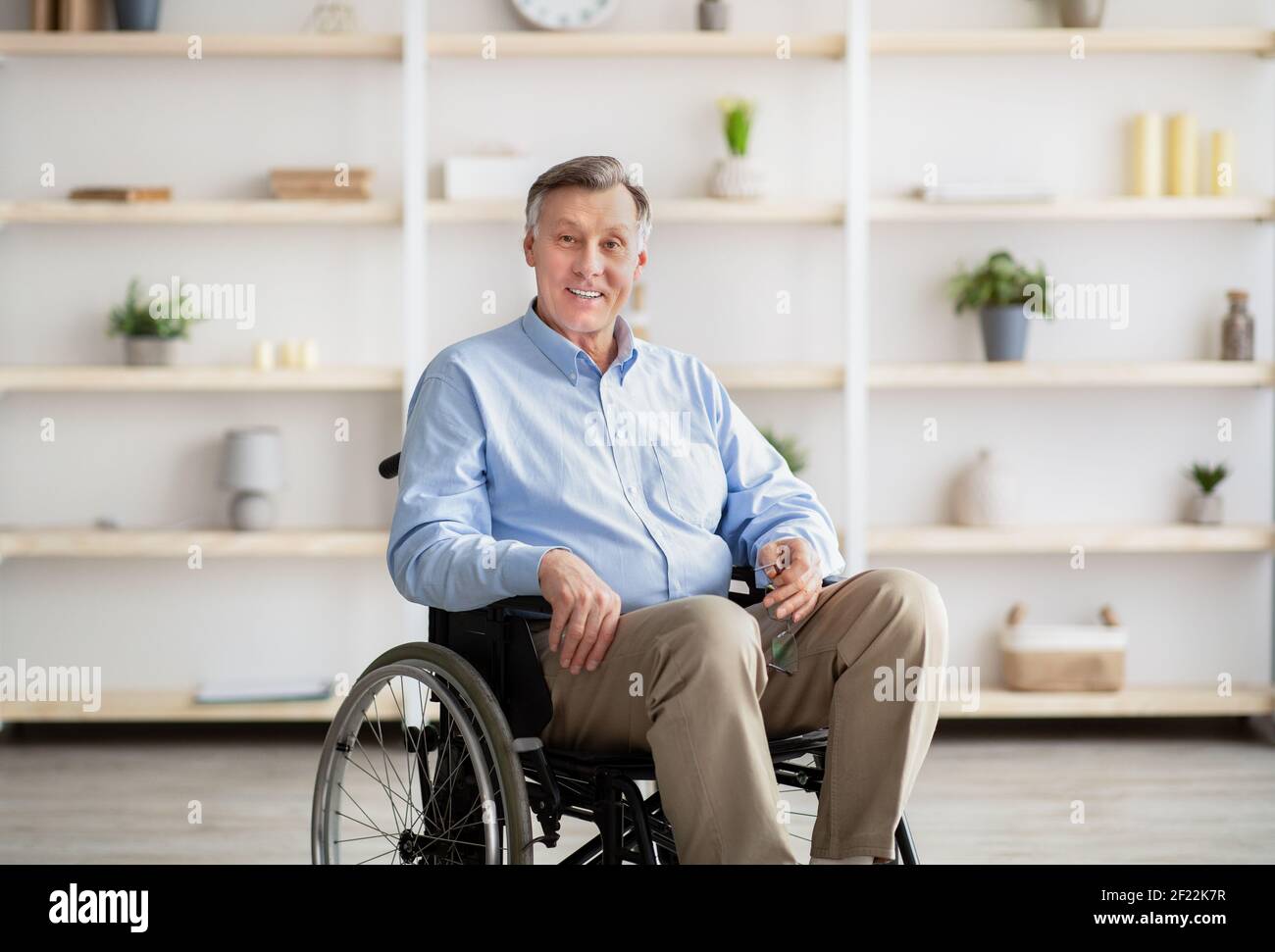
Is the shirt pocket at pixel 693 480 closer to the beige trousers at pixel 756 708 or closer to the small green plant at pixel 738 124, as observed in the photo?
the beige trousers at pixel 756 708

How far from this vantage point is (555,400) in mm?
1908

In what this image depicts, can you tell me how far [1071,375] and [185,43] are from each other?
2564 mm

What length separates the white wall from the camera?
386 cm

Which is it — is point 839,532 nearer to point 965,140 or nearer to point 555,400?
point 965,140

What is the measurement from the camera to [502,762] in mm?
1583

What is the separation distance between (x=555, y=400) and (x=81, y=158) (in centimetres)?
257

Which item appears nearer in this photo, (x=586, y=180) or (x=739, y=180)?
(x=586, y=180)

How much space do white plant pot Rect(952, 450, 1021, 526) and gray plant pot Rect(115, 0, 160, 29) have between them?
2.61m

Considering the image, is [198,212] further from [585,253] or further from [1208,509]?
[1208,509]

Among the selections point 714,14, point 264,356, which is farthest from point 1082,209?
point 264,356

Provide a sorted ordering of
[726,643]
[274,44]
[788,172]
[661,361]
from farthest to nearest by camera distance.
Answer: [788,172], [274,44], [661,361], [726,643]
